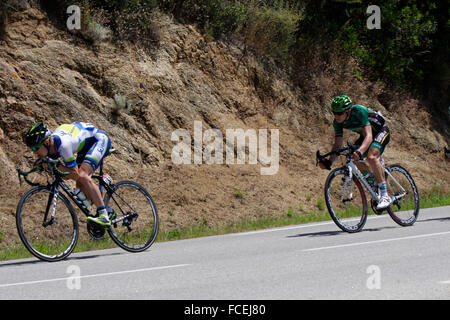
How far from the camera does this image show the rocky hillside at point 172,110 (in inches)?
585

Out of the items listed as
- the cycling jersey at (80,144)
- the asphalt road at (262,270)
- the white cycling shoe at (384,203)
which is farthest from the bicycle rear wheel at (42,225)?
the white cycling shoe at (384,203)

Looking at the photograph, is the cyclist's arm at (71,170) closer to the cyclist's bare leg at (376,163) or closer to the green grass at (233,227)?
the green grass at (233,227)

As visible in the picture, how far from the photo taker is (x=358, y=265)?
7203mm

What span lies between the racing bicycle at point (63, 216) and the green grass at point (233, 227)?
972mm

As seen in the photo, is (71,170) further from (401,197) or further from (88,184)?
(401,197)

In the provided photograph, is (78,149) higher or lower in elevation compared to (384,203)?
higher

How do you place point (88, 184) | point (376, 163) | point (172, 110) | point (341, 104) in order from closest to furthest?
point (88, 184), point (341, 104), point (376, 163), point (172, 110)

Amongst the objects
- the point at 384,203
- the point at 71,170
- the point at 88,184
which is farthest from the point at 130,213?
the point at 384,203

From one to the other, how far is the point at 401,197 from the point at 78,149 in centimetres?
523

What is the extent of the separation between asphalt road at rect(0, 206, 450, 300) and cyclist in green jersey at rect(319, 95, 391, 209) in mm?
878

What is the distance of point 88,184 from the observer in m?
9.08

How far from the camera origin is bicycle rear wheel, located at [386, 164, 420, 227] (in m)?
11.2

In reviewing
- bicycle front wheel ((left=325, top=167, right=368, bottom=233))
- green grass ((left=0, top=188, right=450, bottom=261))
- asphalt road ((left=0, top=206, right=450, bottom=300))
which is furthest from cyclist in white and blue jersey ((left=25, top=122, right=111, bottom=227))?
bicycle front wheel ((left=325, top=167, right=368, bottom=233))
